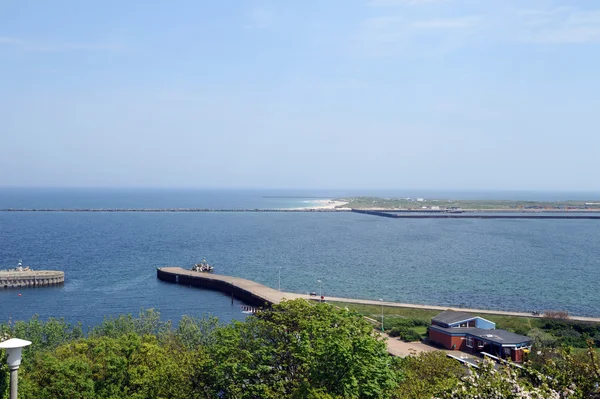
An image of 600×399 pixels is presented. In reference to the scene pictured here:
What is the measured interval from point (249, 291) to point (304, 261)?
992 inches

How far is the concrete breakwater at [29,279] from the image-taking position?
6731 centimetres

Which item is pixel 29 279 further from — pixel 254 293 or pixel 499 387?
pixel 499 387

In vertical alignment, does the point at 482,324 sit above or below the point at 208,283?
above

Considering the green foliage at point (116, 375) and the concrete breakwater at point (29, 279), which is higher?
the green foliage at point (116, 375)

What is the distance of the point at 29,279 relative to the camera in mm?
67750

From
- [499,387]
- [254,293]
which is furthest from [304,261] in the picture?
[499,387]

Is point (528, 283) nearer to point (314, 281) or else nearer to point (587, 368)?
point (314, 281)

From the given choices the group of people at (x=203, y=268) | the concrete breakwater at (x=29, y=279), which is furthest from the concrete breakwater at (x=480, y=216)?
the concrete breakwater at (x=29, y=279)

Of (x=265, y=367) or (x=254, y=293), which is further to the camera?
(x=254, y=293)

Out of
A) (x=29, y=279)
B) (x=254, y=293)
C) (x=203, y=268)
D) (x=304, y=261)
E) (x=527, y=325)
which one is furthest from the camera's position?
(x=304, y=261)

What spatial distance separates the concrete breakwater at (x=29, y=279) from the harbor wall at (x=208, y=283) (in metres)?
12.5

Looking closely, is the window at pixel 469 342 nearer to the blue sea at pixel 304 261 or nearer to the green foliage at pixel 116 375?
the blue sea at pixel 304 261

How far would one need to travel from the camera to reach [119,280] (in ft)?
226

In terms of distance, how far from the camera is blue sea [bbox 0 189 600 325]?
5881 centimetres
